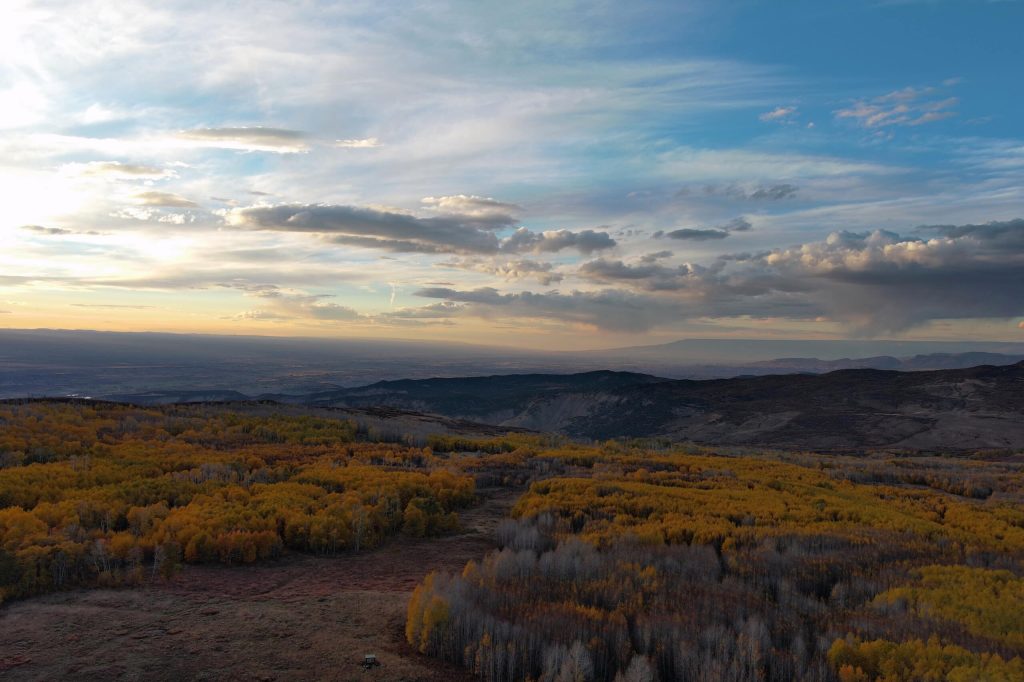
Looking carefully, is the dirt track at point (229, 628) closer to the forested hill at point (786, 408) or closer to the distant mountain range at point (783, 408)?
the distant mountain range at point (783, 408)

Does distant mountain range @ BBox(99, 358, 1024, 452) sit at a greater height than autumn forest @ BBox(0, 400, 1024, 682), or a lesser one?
lesser

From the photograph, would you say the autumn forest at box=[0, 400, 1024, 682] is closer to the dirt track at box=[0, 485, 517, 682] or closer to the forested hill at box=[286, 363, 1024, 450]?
the dirt track at box=[0, 485, 517, 682]

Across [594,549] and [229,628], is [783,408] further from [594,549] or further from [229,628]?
[229,628]

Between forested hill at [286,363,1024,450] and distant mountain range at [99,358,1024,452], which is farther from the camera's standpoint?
forested hill at [286,363,1024,450]

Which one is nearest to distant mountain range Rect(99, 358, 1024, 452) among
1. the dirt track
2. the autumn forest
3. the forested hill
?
the forested hill

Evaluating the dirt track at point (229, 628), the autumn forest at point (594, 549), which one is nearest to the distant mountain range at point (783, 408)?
the autumn forest at point (594, 549)

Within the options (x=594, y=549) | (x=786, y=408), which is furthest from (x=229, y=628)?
(x=786, y=408)
